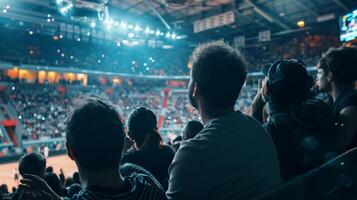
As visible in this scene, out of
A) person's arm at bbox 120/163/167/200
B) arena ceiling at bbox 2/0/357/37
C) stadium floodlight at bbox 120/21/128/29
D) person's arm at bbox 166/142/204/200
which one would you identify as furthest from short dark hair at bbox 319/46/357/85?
stadium floodlight at bbox 120/21/128/29

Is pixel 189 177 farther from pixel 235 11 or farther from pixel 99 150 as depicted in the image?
pixel 235 11

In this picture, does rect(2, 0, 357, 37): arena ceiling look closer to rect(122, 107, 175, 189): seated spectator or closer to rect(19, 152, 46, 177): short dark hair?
rect(19, 152, 46, 177): short dark hair

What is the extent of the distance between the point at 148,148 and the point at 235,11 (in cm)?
2183

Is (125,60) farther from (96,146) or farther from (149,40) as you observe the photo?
(96,146)

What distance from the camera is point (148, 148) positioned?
8.98 ft

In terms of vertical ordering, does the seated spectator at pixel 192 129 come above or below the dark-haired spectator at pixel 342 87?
below

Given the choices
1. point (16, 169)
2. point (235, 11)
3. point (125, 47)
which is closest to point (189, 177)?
point (16, 169)

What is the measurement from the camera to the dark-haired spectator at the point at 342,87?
7.61 ft

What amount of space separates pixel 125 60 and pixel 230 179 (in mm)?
40773

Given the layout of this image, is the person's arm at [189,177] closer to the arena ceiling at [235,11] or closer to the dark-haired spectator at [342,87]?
the dark-haired spectator at [342,87]

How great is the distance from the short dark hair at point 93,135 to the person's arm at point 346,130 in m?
1.69

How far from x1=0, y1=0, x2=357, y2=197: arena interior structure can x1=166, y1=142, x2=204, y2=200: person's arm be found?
42.4 feet

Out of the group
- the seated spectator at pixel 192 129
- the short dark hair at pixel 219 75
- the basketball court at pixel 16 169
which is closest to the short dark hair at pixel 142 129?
the seated spectator at pixel 192 129

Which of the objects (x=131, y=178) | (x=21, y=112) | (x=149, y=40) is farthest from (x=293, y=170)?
(x=149, y=40)
